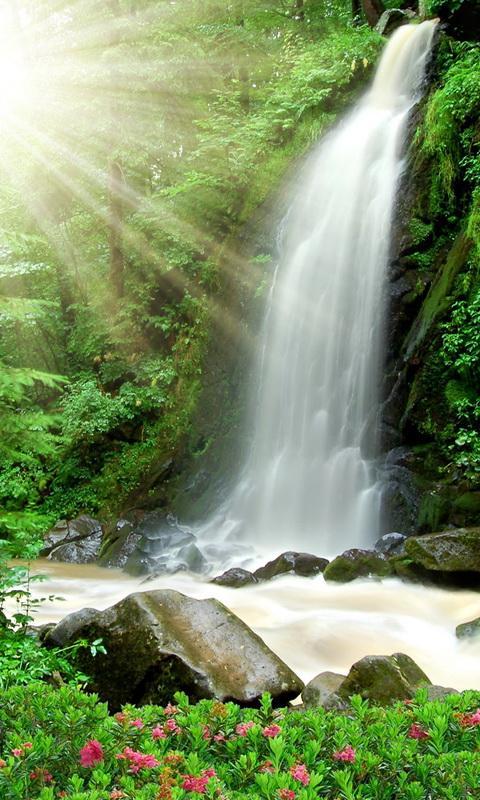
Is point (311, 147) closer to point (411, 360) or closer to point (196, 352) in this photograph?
point (196, 352)

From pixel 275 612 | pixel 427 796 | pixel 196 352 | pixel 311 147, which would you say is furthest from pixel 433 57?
pixel 427 796

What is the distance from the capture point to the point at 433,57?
12.2 m

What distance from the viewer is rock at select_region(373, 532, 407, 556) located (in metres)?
7.69

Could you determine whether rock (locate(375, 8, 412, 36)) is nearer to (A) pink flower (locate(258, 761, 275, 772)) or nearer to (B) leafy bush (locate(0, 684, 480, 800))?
(B) leafy bush (locate(0, 684, 480, 800))

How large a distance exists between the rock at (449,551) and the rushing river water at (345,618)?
329 mm

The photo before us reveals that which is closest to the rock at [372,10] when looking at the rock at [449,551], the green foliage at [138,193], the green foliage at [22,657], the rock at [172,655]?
the green foliage at [138,193]

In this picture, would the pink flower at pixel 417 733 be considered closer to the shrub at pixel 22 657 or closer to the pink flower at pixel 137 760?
the pink flower at pixel 137 760

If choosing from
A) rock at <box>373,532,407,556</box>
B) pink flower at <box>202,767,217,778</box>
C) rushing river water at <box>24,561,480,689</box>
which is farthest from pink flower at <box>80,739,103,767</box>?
rock at <box>373,532,407,556</box>

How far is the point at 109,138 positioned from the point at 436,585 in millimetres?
11886

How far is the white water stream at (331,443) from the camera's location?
19.3ft

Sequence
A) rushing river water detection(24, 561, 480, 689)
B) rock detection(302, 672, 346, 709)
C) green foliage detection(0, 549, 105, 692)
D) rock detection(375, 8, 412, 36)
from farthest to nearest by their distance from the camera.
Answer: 1. rock detection(375, 8, 412, 36)
2. rushing river water detection(24, 561, 480, 689)
3. rock detection(302, 672, 346, 709)
4. green foliage detection(0, 549, 105, 692)

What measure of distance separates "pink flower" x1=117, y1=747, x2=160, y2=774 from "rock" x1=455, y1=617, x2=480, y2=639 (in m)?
4.38

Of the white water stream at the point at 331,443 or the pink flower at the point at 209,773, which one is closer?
the pink flower at the point at 209,773

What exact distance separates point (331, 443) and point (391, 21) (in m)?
12.6
